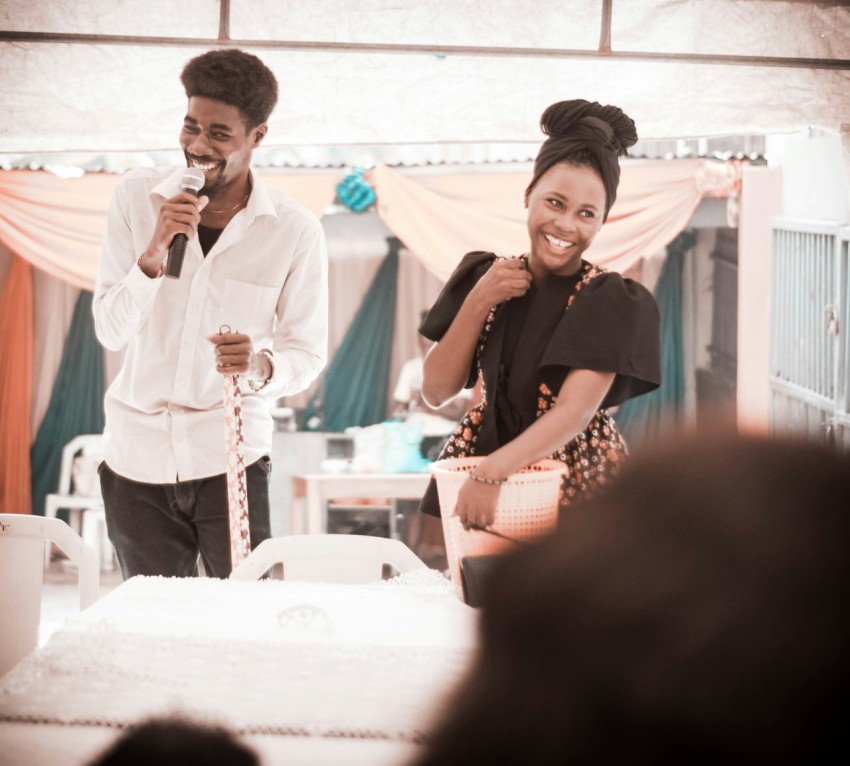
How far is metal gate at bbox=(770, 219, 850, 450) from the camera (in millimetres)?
5062

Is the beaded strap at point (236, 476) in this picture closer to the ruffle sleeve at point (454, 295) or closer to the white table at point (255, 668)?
the white table at point (255, 668)

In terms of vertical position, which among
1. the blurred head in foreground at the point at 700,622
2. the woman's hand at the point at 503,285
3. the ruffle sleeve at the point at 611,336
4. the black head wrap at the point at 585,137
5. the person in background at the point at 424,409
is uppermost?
the black head wrap at the point at 585,137

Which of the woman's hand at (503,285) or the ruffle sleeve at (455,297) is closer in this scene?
the woman's hand at (503,285)

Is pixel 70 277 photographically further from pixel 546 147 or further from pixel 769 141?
pixel 546 147

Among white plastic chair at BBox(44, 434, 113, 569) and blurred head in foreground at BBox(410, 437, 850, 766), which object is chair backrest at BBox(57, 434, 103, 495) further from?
blurred head in foreground at BBox(410, 437, 850, 766)

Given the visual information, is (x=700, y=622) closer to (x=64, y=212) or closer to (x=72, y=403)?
(x=64, y=212)

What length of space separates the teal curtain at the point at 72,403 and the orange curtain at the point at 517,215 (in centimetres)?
248

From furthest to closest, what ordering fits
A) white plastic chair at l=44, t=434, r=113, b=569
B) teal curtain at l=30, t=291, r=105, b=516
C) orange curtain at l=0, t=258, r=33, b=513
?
teal curtain at l=30, t=291, r=105, b=516, orange curtain at l=0, t=258, r=33, b=513, white plastic chair at l=44, t=434, r=113, b=569

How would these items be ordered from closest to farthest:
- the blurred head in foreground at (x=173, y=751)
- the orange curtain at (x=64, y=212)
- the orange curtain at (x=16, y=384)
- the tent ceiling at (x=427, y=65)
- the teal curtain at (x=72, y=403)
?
the blurred head in foreground at (x=173, y=751) → the tent ceiling at (x=427, y=65) → the orange curtain at (x=64, y=212) → the orange curtain at (x=16, y=384) → the teal curtain at (x=72, y=403)

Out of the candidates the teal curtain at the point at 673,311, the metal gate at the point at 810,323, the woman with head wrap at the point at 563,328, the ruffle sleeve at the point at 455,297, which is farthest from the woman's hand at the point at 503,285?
the teal curtain at the point at 673,311

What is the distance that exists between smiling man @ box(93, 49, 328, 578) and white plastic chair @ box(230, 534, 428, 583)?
4.5 inches

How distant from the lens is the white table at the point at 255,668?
4.41 ft

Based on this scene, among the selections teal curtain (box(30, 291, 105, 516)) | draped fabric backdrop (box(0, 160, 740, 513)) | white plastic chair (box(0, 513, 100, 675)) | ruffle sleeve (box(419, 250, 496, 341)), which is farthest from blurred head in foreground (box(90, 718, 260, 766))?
teal curtain (box(30, 291, 105, 516))

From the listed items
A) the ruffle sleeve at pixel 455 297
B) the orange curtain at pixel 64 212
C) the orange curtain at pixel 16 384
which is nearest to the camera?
the ruffle sleeve at pixel 455 297
